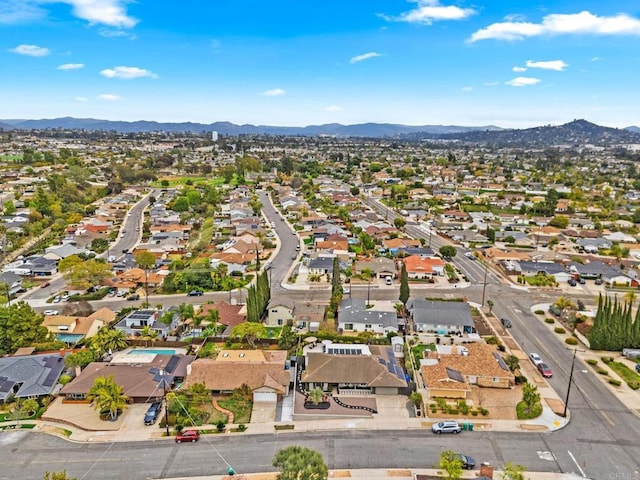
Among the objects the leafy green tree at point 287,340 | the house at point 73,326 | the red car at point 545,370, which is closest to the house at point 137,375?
the house at point 73,326

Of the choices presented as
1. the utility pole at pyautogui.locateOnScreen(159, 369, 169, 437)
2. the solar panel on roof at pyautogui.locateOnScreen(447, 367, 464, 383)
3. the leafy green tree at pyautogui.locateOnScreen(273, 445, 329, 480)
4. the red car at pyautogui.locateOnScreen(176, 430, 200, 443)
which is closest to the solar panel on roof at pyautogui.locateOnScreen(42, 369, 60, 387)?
the utility pole at pyautogui.locateOnScreen(159, 369, 169, 437)

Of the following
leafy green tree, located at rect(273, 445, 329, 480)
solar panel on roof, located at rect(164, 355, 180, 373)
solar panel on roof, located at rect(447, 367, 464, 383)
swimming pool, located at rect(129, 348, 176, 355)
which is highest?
leafy green tree, located at rect(273, 445, 329, 480)

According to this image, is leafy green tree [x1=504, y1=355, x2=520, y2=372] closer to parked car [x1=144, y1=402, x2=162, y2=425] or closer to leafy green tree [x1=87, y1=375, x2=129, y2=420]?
parked car [x1=144, y1=402, x2=162, y2=425]

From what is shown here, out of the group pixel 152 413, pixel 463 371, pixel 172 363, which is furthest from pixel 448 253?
pixel 152 413

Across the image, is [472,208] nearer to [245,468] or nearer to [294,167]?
[294,167]

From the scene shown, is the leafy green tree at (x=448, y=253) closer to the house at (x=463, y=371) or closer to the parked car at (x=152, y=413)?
the house at (x=463, y=371)

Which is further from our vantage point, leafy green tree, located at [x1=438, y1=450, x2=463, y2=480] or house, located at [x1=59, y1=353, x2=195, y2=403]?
house, located at [x1=59, y1=353, x2=195, y2=403]

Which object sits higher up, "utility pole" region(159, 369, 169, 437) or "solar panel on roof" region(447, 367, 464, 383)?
"solar panel on roof" region(447, 367, 464, 383)
